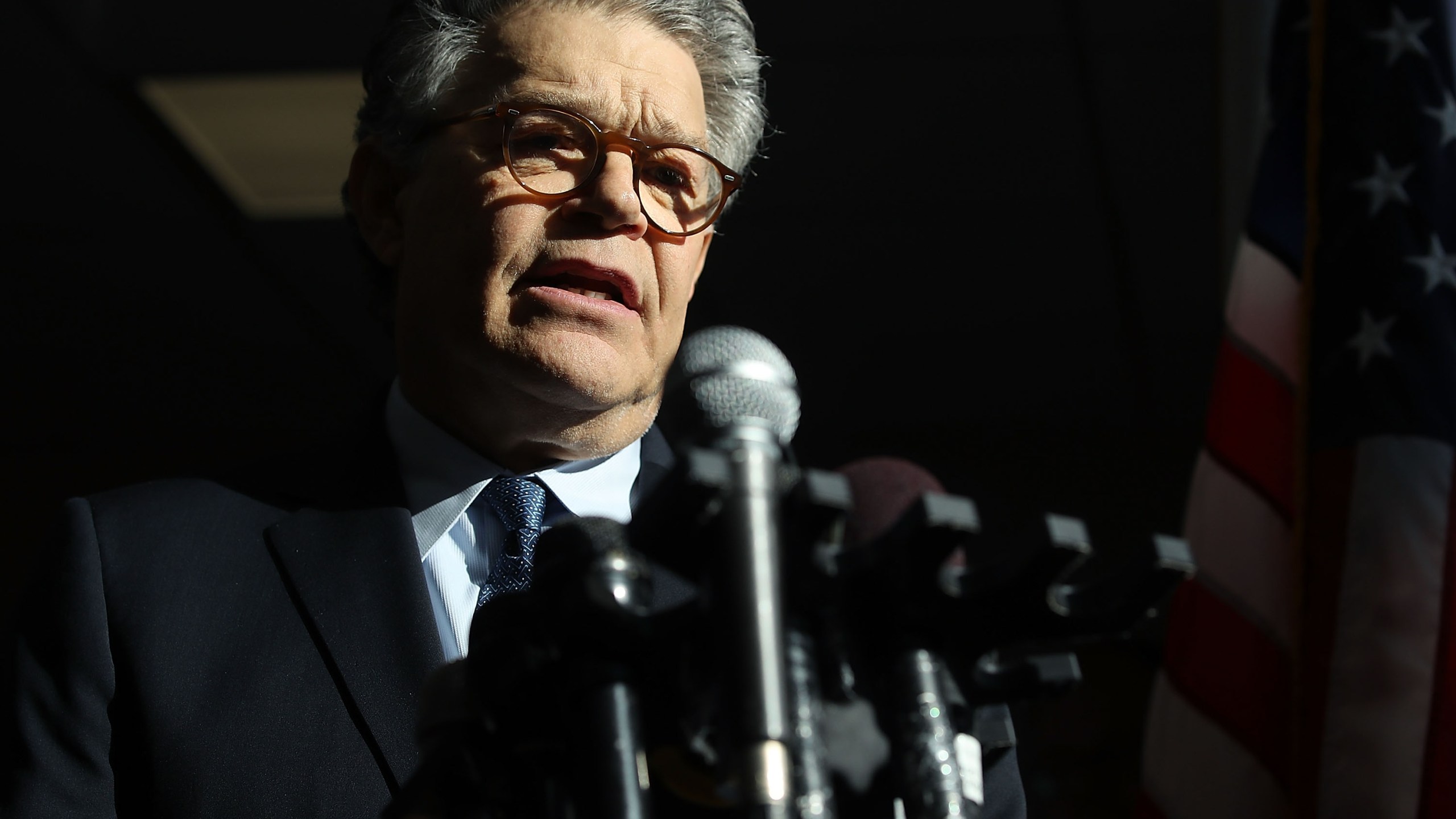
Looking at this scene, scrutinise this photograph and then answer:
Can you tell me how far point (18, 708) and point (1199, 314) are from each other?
3876 mm

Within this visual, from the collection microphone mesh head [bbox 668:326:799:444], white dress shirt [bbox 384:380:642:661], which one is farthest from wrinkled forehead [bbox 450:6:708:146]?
microphone mesh head [bbox 668:326:799:444]

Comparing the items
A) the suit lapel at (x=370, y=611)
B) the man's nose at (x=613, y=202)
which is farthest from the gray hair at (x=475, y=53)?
the suit lapel at (x=370, y=611)

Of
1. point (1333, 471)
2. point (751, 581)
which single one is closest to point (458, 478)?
point (751, 581)

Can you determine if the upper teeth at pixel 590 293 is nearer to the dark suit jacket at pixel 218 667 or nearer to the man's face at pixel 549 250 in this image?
the man's face at pixel 549 250

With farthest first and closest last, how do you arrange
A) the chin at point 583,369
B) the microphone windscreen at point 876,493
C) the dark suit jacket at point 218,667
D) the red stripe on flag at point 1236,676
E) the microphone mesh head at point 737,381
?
the red stripe on flag at point 1236,676
the chin at point 583,369
the dark suit jacket at point 218,667
the microphone windscreen at point 876,493
the microphone mesh head at point 737,381

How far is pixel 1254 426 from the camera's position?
240 cm

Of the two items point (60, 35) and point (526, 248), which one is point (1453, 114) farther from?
point (60, 35)

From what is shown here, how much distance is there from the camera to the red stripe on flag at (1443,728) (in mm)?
1960

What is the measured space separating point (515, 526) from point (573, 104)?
474mm

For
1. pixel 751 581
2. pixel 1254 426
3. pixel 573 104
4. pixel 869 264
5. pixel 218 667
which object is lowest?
pixel 869 264

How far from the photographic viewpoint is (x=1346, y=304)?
222cm

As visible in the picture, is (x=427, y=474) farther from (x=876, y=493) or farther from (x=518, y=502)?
(x=876, y=493)

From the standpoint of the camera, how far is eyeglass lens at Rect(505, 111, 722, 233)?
4.94 feet

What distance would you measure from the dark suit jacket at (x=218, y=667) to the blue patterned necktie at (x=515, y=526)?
8cm
